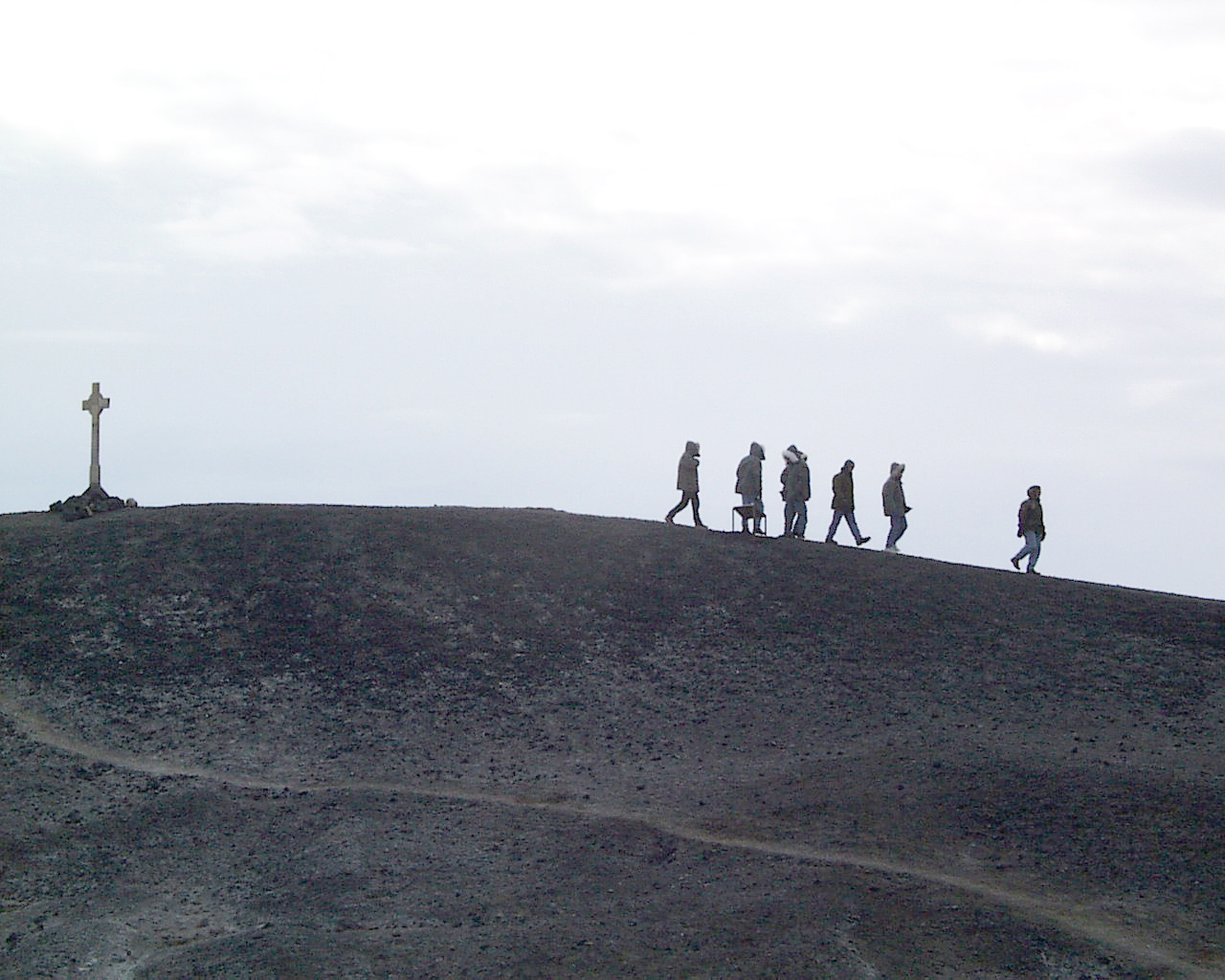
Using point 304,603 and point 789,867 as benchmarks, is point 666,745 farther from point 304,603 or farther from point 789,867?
point 304,603

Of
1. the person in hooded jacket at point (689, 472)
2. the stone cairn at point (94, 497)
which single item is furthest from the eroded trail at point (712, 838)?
the person in hooded jacket at point (689, 472)

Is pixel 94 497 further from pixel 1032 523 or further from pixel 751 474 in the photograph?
pixel 1032 523

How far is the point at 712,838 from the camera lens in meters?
16.1

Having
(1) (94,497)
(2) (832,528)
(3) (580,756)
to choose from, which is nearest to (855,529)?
(2) (832,528)

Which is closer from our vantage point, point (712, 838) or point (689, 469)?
point (712, 838)

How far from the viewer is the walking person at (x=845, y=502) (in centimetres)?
2702

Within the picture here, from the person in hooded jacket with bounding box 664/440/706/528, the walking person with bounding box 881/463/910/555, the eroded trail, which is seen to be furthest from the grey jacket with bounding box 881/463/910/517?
the eroded trail

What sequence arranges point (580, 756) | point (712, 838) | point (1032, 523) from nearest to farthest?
point (712, 838) < point (580, 756) < point (1032, 523)

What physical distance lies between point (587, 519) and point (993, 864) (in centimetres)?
1309

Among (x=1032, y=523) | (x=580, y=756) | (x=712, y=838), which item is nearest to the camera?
(x=712, y=838)

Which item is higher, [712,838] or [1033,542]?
[1033,542]

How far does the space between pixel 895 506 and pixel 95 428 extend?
15.4 metres

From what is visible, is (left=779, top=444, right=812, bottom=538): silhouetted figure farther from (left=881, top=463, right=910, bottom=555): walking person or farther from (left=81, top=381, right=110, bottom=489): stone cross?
(left=81, top=381, right=110, bottom=489): stone cross

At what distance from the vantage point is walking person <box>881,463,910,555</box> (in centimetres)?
2684
